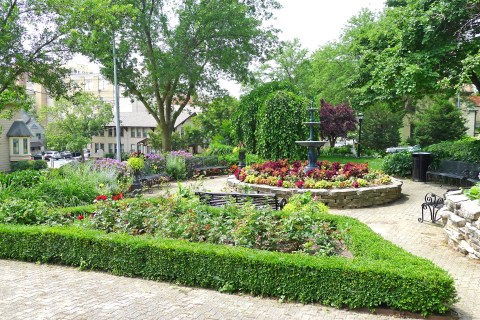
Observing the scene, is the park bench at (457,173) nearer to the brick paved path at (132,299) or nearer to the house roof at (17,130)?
the brick paved path at (132,299)

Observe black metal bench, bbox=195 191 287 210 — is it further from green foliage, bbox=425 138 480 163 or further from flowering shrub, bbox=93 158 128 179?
green foliage, bbox=425 138 480 163

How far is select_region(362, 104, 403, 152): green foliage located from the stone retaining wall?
24.6 m

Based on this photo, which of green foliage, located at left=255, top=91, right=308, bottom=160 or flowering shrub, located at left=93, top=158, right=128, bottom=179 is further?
green foliage, located at left=255, top=91, right=308, bottom=160

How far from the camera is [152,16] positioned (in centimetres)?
2558

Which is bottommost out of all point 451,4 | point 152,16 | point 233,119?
point 233,119

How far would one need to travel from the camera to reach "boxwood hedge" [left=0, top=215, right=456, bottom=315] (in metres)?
4.91

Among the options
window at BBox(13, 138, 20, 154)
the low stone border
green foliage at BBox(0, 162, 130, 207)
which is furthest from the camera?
window at BBox(13, 138, 20, 154)

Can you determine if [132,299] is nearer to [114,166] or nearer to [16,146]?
[114,166]

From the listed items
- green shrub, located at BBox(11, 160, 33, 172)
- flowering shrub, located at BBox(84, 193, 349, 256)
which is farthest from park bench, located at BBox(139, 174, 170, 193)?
green shrub, located at BBox(11, 160, 33, 172)

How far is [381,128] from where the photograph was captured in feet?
106

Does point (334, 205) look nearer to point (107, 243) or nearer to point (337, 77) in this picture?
point (107, 243)

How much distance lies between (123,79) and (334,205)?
60.0ft

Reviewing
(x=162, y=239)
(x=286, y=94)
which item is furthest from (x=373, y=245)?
(x=286, y=94)

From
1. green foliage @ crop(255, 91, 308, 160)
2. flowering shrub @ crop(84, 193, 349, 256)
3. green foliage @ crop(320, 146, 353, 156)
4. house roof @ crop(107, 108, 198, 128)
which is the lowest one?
flowering shrub @ crop(84, 193, 349, 256)
